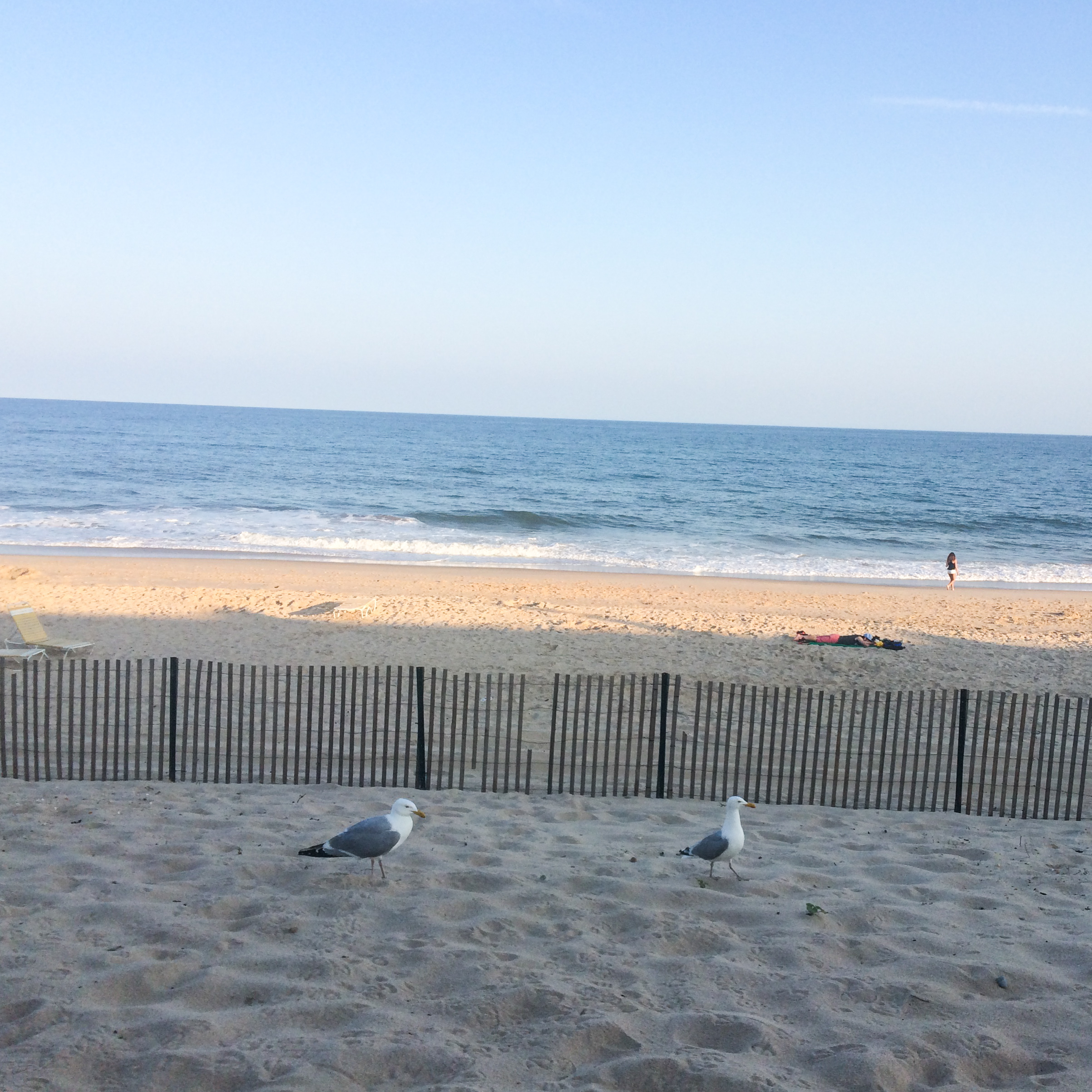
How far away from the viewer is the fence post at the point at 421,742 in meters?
8.30

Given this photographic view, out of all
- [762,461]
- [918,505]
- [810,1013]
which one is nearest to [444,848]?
[810,1013]

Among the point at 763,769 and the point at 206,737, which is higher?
the point at 206,737

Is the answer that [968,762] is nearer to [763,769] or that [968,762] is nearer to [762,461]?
[763,769]

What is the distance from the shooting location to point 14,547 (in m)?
27.9

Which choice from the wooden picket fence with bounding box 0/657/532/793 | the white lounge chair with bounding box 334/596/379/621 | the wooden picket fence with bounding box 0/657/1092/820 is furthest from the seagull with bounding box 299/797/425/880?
the white lounge chair with bounding box 334/596/379/621

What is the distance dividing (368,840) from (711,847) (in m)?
2.23

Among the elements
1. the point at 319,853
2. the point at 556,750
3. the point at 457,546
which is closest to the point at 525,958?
the point at 319,853

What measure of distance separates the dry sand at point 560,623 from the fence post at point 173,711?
19.0ft

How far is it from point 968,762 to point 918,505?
4571cm

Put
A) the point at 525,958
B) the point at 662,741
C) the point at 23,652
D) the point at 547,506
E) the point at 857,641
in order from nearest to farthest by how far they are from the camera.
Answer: the point at 525,958, the point at 662,741, the point at 23,652, the point at 857,641, the point at 547,506

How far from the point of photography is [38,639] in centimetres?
1434

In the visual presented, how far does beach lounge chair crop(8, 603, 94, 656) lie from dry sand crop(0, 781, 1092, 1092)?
23.8 feet

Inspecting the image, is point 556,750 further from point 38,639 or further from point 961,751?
point 38,639

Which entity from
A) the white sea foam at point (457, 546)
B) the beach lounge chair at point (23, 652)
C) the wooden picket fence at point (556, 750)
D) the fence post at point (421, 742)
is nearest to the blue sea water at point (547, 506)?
the white sea foam at point (457, 546)
